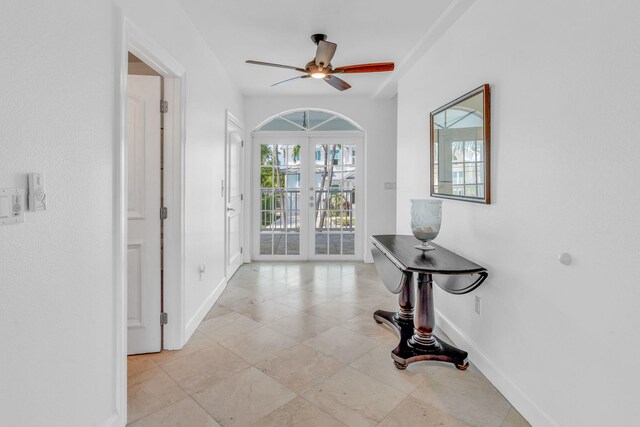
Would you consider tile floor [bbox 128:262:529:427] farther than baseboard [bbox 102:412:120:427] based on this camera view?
Yes

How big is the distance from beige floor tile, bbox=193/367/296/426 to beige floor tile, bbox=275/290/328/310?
1.24 meters

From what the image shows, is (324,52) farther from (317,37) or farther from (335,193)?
(335,193)

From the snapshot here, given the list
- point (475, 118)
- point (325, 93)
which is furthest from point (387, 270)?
point (325, 93)

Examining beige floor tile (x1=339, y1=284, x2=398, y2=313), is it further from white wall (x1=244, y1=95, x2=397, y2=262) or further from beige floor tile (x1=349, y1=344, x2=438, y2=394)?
white wall (x1=244, y1=95, x2=397, y2=262)

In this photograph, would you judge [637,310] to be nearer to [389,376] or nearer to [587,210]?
[587,210]

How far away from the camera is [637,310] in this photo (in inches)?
46.3

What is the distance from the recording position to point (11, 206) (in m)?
1.03

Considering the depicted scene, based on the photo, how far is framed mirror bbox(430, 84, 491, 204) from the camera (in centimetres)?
212

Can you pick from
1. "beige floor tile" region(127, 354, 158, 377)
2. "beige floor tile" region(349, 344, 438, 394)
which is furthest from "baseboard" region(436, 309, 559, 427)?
"beige floor tile" region(127, 354, 158, 377)

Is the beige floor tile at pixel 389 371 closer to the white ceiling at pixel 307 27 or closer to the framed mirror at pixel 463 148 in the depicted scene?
the framed mirror at pixel 463 148

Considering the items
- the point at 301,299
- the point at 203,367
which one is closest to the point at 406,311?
the point at 301,299

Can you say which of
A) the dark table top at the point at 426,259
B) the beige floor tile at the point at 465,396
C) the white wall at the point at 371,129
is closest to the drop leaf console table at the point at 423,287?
the dark table top at the point at 426,259

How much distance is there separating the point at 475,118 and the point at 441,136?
51 centimetres

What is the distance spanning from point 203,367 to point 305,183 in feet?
11.2
